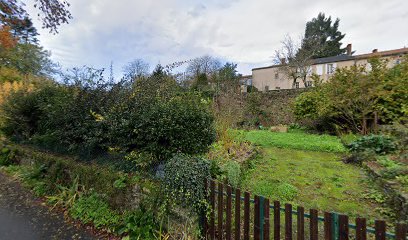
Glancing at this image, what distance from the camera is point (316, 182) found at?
184 inches

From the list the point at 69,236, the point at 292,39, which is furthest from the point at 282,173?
the point at 292,39

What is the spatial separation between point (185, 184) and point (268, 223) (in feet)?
3.49

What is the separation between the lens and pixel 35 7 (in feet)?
26.6

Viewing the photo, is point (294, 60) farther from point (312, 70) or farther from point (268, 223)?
point (268, 223)

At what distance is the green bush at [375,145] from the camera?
6.34 metres

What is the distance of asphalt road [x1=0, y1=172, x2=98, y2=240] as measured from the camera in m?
3.33

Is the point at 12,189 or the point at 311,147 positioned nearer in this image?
the point at 12,189

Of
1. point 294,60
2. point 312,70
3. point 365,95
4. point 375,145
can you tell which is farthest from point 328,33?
point 375,145

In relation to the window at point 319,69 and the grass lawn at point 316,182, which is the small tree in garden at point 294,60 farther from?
the grass lawn at point 316,182

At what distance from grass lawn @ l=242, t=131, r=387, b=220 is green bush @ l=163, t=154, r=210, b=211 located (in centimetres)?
165

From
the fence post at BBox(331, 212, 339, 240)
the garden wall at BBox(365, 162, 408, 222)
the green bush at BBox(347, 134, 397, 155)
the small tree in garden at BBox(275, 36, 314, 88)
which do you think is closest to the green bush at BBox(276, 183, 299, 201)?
the garden wall at BBox(365, 162, 408, 222)

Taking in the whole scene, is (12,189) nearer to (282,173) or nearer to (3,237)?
(3,237)

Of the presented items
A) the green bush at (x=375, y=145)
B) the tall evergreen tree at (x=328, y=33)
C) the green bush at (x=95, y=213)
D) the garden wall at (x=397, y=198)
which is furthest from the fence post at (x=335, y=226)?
the tall evergreen tree at (x=328, y=33)

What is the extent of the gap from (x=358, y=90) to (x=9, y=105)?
41.0 ft
